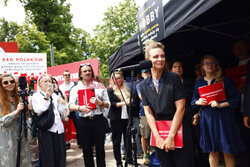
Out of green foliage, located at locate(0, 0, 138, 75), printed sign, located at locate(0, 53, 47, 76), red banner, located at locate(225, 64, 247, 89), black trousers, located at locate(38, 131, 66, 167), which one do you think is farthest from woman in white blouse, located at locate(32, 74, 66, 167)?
green foliage, located at locate(0, 0, 138, 75)

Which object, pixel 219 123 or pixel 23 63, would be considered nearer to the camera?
pixel 219 123

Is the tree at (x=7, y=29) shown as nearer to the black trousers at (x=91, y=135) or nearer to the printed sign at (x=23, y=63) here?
the printed sign at (x=23, y=63)

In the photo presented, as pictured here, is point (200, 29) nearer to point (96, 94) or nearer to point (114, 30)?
point (96, 94)

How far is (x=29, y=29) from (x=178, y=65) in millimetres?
15688

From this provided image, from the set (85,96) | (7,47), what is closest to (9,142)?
(85,96)

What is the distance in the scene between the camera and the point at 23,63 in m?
6.56

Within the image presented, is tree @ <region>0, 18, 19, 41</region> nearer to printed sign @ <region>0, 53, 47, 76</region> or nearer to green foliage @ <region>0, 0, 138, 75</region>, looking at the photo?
green foliage @ <region>0, 0, 138, 75</region>

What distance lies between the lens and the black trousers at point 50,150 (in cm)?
342

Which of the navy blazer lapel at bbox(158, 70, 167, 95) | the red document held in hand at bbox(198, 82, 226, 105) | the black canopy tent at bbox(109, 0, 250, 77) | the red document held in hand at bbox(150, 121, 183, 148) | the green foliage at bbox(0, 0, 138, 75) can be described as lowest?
the red document held in hand at bbox(150, 121, 183, 148)

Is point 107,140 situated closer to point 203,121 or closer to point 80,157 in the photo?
point 80,157

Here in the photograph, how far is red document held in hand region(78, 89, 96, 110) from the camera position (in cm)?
332

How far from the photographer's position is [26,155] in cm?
345

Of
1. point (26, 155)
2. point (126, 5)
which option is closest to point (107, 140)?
point (26, 155)

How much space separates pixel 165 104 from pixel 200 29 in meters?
2.53
